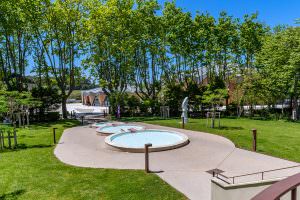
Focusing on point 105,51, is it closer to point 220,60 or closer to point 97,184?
point 220,60

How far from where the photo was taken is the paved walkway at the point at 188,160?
25.2 ft

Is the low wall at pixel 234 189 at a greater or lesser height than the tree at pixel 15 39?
lesser

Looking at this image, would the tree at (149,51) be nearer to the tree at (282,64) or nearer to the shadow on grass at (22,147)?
the tree at (282,64)

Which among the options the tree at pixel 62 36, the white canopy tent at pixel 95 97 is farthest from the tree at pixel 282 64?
the white canopy tent at pixel 95 97

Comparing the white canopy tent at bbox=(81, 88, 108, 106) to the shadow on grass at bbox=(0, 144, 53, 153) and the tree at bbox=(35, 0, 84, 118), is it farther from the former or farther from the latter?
the shadow on grass at bbox=(0, 144, 53, 153)

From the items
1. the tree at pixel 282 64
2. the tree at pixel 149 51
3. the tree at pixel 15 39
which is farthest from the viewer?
the tree at pixel 149 51

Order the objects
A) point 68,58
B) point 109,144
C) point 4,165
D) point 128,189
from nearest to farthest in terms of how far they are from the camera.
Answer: point 128,189 < point 4,165 < point 109,144 < point 68,58

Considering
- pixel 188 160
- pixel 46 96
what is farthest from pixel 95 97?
pixel 188 160

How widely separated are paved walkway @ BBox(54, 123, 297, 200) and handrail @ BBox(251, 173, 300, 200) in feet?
15.7

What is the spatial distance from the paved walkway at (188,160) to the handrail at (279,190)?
4787 millimetres

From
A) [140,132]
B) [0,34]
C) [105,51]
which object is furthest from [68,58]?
[140,132]

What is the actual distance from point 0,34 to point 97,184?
2383 centimetres

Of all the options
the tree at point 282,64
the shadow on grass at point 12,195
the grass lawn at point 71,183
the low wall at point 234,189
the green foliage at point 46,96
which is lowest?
the shadow on grass at point 12,195

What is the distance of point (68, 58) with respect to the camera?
27766 mm
